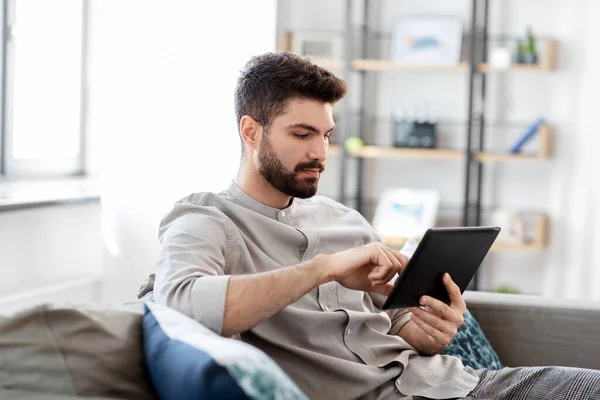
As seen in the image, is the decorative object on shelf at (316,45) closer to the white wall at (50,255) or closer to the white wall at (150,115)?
the white wall at (150,115)

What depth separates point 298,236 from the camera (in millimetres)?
1959

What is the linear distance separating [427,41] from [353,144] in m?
0.68

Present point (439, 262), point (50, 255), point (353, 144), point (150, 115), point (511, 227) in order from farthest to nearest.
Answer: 1. point (353, 144)
2. point (511, 227)
3. point (150, 115)
4. point (50, 255)
5. point (439, 262)

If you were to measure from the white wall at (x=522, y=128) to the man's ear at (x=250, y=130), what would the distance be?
10.2ft

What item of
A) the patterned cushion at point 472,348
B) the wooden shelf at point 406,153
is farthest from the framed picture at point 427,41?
the patterned cushion at point 472,348

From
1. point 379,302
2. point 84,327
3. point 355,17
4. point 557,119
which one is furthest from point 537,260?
point 84,327

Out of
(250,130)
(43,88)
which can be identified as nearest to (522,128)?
(43,88)

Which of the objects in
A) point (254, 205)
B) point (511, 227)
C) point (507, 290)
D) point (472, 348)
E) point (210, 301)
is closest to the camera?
point (210, 301)

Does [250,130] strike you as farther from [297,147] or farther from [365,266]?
[365,266]

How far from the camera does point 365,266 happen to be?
1743 millimetres

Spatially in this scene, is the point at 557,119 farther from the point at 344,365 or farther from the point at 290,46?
the point at 344,365

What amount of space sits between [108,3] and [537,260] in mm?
2631

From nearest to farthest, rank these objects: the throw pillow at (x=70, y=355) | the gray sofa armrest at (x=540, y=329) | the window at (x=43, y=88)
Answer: the throw pillow at (x=70, y=355)
the gray sofa armrest at (x=540, y=329)
the window at (x=43, y=88)

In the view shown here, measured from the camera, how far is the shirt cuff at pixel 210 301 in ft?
5.18
